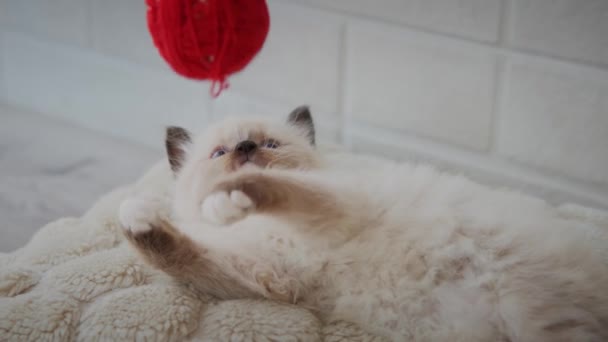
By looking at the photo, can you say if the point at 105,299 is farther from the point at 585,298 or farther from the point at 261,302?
the point at 585,298

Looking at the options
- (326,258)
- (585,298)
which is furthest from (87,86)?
(585,298)

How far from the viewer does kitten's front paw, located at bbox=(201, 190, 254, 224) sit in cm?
106

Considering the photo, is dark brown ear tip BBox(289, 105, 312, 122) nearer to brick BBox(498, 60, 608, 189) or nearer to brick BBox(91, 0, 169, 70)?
brick BBox(498, 60, 608, 189)

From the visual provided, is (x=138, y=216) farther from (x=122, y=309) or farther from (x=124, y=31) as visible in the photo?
(x=124, y=31)

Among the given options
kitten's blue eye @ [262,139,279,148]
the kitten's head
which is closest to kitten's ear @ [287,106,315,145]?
the kitten's head

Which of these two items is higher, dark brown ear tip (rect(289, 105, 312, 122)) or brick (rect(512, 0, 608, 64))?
brick (rect(512, 0, 608, 64))

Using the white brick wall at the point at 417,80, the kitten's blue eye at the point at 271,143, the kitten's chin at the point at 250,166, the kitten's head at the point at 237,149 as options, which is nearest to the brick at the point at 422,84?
the white brick wall at the point at 417,80

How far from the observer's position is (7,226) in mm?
1720

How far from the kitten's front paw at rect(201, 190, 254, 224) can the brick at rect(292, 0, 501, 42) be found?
28.6 inches

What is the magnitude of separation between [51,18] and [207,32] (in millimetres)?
1318

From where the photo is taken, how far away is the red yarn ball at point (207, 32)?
42.8 inches

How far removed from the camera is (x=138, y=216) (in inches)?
45.4

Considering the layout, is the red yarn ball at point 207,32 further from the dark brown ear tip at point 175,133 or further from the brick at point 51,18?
the brick at point 51,18

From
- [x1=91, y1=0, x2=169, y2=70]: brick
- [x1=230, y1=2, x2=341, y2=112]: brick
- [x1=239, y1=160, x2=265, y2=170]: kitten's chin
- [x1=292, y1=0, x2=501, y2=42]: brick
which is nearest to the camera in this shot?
[x1=239, y1=160, x2=265, y2=170]: kitten's chin
